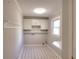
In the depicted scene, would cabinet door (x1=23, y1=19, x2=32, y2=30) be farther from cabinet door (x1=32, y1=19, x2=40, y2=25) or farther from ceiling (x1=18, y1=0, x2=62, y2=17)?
ceiling (x1=18, y1=0, x2=62, y2=17)

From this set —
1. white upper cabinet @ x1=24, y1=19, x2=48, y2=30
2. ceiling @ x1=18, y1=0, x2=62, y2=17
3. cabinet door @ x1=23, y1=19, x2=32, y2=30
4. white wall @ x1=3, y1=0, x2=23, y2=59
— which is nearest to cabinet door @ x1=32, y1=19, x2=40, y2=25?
white upper cabinet @ x1=24, y1=19, x2=48, y2=30

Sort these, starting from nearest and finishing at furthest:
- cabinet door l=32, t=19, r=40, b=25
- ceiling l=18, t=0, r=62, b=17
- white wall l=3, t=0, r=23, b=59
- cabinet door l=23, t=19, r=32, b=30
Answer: white wall l=3, t=0, r=23, b=59 < ceiling l=18, t=0, r=62, b=17 < cabinet door l=23, t=19, r=32, b=30 < cabinet door l=32, t=19, r=40, b=25

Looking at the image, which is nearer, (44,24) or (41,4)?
(41,4)

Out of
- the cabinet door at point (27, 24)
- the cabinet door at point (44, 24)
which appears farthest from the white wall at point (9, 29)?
the cabinet door at point (44, 24)

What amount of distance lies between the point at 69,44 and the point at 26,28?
22.9ft

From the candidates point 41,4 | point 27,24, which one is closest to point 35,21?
point 27,24

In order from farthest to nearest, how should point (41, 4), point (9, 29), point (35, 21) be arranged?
point (35, 21) < point (41, 4) < point (9, 29)

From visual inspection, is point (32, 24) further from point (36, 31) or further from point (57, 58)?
point (57, 58)

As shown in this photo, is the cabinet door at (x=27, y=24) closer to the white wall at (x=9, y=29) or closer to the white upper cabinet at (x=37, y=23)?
the white upper cabinet at (x=37, y=23)

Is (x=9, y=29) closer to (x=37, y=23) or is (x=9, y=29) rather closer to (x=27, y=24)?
(x=27, y=24)

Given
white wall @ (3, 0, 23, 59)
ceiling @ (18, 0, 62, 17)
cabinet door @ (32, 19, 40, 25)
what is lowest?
white wall @ (3, 0, 23, 59)

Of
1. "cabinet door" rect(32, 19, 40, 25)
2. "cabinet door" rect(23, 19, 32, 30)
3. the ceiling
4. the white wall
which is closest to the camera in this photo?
the white wall

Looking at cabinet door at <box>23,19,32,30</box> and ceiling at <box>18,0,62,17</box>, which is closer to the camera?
ceiling at <box>18,0,62,17</box>

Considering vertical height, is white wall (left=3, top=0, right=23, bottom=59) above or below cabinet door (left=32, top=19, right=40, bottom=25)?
below
